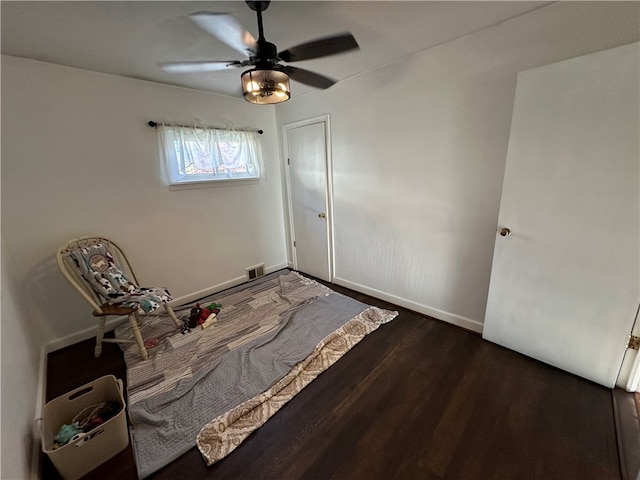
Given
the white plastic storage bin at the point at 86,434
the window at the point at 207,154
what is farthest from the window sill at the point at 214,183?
the white plastic storage bin at the point at 86,434

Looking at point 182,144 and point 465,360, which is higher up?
point 182,144

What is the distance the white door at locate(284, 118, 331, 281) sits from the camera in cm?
300

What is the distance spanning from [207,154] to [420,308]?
109 inches

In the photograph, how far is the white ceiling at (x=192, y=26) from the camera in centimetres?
144

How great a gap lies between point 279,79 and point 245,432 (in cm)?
197

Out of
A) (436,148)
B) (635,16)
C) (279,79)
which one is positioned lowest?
(436,148)

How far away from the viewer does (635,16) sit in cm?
133

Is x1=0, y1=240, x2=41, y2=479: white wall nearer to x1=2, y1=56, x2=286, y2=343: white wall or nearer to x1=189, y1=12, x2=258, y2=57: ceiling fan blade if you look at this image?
x1=2, y1=56, x2=286, y2=343: white wall

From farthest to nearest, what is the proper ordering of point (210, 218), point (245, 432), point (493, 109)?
1. point (210, 218)
2. point (493, 109)
3. point (245, 432)

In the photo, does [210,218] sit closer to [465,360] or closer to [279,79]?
[279,79]

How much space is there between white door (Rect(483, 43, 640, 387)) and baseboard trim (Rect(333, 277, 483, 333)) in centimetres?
36

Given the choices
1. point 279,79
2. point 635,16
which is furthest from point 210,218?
point 635,16

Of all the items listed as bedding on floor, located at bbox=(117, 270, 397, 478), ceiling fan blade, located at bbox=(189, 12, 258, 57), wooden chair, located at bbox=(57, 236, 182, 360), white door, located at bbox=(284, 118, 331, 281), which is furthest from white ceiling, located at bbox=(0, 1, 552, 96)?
bedding on floor, located at bbox=(117, 270, 397, 478)

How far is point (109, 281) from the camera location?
2.08m
